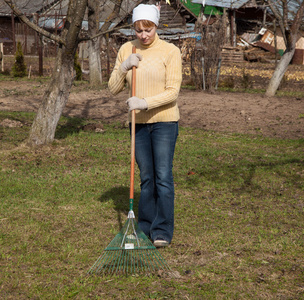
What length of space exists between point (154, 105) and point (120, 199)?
2.02 m

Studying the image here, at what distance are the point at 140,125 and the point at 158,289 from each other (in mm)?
1432

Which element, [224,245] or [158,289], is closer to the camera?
[158,289]

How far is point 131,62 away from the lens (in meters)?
3.96

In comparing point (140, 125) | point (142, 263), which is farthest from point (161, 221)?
point (140, 125)

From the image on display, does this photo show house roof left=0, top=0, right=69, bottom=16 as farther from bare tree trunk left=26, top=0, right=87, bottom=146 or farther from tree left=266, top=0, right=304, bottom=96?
tree left=266, top=0, right=304, bottom=96

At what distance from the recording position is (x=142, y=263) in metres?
3.94

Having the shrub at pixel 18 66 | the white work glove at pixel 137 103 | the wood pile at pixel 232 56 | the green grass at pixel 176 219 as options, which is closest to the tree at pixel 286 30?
the green grass at pixel 176 219

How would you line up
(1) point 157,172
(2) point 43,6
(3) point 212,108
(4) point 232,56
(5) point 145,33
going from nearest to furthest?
(5) point 145,33 < (1) point 157,172 < (2) point 43,6 < (3) point 212,108 < (4) point 232,56

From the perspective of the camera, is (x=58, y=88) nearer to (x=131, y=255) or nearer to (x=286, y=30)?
(x=131, y=255)

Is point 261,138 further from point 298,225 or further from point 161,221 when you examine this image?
point 161,221

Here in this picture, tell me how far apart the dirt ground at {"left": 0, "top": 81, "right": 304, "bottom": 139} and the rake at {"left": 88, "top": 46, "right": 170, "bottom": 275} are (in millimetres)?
6365

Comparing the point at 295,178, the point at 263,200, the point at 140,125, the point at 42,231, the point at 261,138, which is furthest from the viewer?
the point at 261,138

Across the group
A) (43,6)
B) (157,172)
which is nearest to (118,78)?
(157,172)

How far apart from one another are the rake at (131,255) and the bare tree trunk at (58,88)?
3.38m
